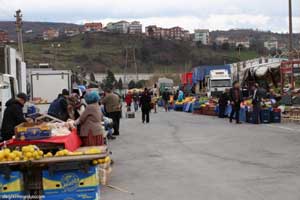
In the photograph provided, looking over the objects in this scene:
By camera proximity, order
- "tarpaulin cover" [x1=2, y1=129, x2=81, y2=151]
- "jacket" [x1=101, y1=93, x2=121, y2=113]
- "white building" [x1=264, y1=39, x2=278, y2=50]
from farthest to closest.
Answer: "white building" [x1=264, y1=39, x2=278, y2=50] → "jacket" [x1=101, y1=93, x2=121, y2=113] → "tarpaulin cover" [x1=2, y1=129, x2=81, y2=151]

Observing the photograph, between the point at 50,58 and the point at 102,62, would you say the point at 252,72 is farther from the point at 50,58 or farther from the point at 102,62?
the point at 102,62

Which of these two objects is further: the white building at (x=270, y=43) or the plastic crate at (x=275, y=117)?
the white building at (x=270, y=43)

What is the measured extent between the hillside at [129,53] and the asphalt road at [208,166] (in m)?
100

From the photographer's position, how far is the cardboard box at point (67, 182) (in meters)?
8.44

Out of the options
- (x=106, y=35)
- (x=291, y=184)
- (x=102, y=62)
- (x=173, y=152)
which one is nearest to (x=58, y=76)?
(x=173, y=152)

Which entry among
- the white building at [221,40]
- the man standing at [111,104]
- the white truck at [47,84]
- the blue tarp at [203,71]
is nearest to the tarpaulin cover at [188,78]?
the blue tarp at [203,71]

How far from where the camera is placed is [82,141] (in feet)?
38.9

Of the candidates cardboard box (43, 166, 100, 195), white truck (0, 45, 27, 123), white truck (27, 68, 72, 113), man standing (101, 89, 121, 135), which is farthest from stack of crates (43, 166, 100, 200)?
white truck (27, 68, 72, 113)

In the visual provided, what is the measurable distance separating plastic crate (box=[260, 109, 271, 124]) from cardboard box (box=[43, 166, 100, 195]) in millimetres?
17524

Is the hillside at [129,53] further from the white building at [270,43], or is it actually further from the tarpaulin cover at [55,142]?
the tarpaulin cover at [55,142]

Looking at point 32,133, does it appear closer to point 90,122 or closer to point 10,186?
point 10,186

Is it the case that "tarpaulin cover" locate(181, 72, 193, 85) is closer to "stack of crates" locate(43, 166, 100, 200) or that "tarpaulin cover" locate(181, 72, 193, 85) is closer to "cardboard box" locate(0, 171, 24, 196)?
"stack of crates" locate(43, 166, 100, 200)

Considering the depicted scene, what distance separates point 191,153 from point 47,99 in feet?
50.8

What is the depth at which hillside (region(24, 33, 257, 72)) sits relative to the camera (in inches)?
4889
